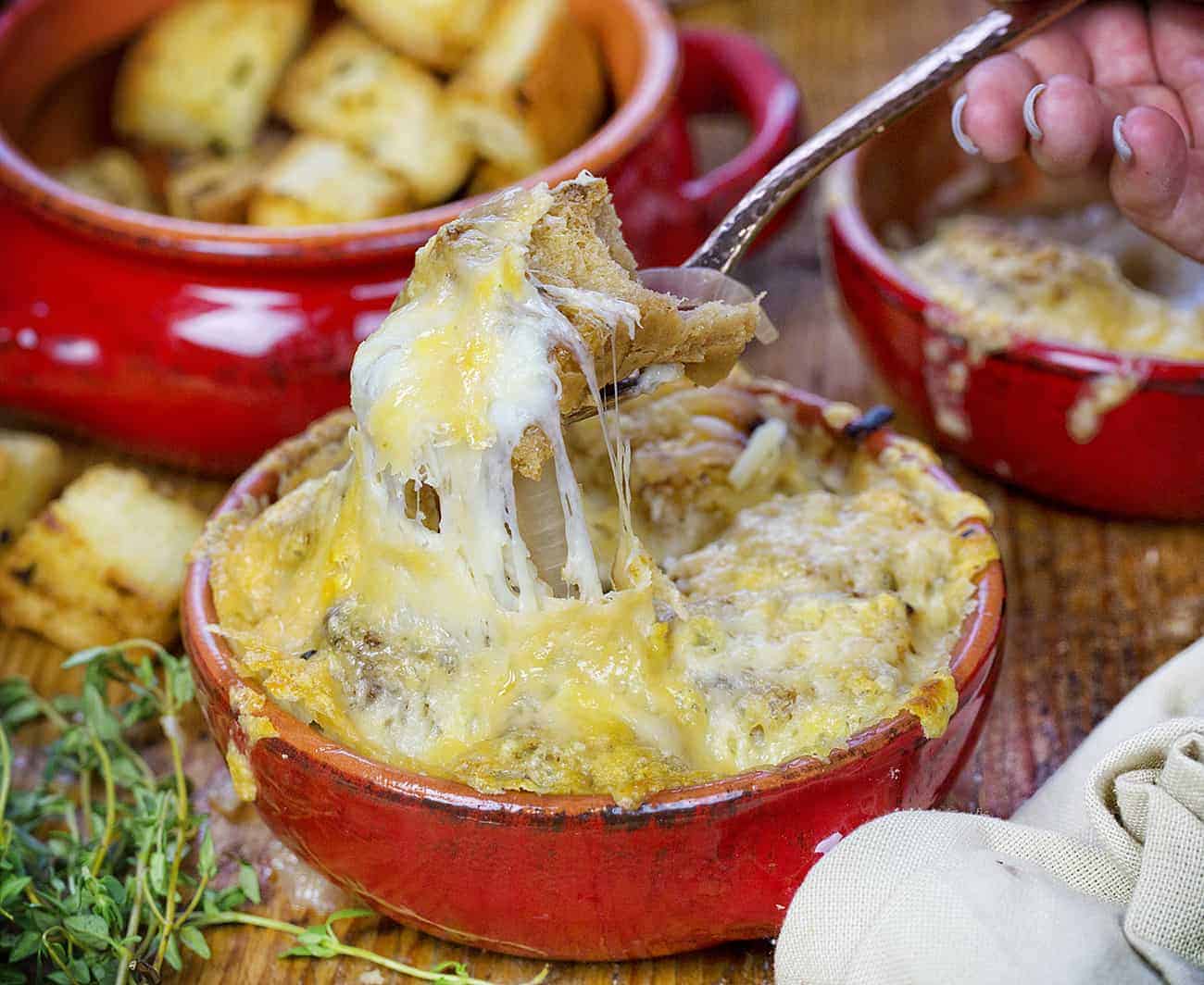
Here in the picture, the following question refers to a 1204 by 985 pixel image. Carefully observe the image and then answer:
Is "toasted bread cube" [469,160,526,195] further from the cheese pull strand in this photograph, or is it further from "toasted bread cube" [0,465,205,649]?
the cheese pull strand

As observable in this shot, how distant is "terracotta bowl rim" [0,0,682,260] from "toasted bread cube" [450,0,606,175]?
0.05 meters

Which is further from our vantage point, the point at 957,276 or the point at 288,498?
the point at 957,276

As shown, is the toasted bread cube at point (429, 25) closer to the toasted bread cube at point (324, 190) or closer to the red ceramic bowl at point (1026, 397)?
the toasted bread cube at point (324, 190)

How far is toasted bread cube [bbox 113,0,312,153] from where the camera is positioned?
2.03 metres

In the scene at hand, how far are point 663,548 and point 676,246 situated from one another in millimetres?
677

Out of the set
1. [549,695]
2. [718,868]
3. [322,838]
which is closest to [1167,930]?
[718,868]

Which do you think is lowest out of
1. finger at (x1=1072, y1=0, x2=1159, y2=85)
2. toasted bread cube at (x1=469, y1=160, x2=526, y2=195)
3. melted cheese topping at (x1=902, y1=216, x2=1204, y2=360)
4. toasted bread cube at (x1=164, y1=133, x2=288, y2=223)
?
toasted bread cube at (x1=164, y1=133, x2=288, y2=223)

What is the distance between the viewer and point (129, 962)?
1.22 meters

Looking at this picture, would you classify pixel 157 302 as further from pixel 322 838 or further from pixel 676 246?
pixel 322 838

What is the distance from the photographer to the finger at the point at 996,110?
153 centimetres

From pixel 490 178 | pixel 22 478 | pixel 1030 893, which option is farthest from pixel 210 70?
pixel 1030 893

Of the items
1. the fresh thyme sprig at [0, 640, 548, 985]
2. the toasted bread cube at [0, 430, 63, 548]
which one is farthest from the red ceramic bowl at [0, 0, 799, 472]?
the fresh thyme sprig at [0, 640, 548, 985]

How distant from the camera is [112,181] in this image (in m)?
2.03

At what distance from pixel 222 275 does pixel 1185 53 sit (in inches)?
44.8
